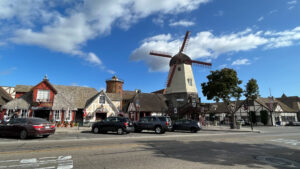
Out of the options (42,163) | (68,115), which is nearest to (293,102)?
(68,115)

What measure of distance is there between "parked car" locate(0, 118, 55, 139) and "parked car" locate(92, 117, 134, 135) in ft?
15.5

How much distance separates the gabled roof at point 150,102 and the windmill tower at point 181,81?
5.40ft

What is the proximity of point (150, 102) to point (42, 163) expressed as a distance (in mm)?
30670

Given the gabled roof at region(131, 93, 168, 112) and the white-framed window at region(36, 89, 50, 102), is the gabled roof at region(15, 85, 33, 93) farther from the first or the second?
the gabled roof at region(131, 93, 168, 112)

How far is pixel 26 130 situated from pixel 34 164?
7.99m

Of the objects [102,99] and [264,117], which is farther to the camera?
[264,117]

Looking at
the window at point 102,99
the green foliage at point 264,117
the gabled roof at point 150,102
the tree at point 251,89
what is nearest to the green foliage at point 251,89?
the tree at point 251,89

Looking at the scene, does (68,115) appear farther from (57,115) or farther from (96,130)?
(96,130)

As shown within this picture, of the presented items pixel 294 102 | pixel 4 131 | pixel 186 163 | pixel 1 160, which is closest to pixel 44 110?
pixel 4 131

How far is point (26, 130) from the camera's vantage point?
1195cm

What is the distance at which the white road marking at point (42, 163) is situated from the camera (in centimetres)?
543

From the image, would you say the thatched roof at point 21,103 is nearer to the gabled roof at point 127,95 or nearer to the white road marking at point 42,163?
the white road marking at point 42,163

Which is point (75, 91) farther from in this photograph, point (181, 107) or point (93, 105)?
point (181, 107)

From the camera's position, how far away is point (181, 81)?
120 feet
